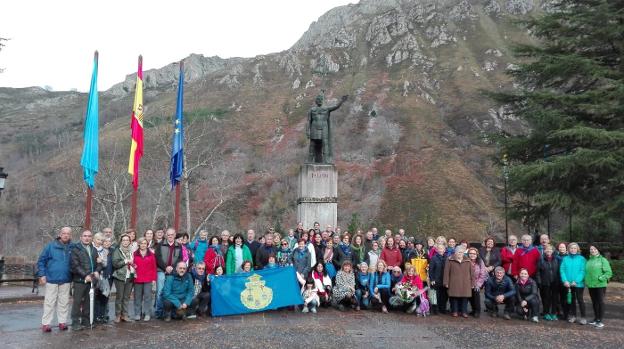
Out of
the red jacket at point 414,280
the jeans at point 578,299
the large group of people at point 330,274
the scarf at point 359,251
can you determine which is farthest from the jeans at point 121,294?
the jeans at point 578,299

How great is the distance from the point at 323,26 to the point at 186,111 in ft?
343

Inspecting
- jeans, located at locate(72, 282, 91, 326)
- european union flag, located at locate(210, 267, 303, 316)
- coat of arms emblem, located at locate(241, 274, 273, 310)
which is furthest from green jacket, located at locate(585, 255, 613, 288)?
jeans, located at locate(72, 282, 91, 326)

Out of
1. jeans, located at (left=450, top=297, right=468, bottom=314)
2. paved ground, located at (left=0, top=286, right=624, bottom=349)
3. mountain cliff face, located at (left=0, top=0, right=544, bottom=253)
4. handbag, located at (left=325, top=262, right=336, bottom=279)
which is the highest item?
mountain cliff face, located at (left=0, top=0, right=544, bottom=253)

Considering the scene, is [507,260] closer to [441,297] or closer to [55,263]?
[441,297]

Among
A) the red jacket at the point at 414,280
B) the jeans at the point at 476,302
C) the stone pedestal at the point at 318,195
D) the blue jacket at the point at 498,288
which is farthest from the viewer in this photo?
the stone pedestal at the point at 318,195

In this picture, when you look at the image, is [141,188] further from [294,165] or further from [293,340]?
[293,340]

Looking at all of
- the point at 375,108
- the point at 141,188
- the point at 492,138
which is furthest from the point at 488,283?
the point at 375,108

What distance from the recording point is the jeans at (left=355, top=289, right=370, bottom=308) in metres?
10.2

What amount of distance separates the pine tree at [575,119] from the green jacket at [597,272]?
6.93m

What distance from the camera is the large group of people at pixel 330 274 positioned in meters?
8.32

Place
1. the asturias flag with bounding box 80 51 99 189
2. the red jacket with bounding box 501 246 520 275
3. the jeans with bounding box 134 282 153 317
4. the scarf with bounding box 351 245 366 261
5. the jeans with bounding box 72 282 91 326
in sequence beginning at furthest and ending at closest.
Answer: the scarf with bounding box 351 245 366 261 < the asturias flag with bounding box 80 51 99 189 < the red jacket with bounding box 501 246 520 275 < the jeans with bounding box 134 282 153 317 < the jeans with bounding box 72 282 91 326

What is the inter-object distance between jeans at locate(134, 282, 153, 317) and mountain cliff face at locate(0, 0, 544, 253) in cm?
1508

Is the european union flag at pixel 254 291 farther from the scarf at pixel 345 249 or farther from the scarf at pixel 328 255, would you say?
the scarf at pixel 345 249

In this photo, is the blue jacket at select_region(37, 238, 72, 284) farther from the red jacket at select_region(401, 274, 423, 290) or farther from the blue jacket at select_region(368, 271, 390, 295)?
the red jacket at select_region(401, 274, 423, 290)
